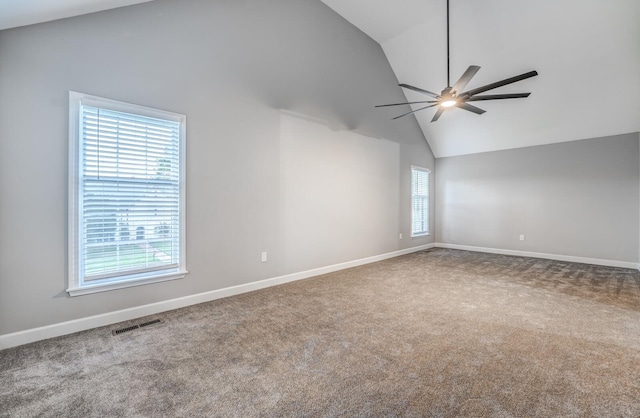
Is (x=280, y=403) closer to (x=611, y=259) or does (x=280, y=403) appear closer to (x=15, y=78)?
(x=15, y=78)

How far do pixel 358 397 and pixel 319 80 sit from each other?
4.22 m

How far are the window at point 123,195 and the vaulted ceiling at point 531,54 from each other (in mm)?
3571

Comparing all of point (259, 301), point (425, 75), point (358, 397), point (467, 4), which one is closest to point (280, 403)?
point (358, 397)

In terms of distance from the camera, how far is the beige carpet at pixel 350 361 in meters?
1.57

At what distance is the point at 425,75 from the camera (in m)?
5.52

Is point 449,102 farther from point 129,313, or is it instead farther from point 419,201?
point 129,313

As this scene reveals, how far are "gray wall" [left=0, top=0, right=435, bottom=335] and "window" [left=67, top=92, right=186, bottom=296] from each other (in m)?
0.10

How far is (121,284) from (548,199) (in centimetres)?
764

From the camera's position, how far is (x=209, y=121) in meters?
3.23

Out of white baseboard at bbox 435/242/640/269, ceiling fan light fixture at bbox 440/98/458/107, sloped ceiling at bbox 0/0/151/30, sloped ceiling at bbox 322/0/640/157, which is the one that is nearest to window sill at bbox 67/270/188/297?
sloped ceiling at bbox 0/0/151/30

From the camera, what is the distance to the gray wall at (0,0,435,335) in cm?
224

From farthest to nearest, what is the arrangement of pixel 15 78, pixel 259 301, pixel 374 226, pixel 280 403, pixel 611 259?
pixel 374 226, pixel 611 259, pixel 259 301, pixel 15 78, pixel 280 403

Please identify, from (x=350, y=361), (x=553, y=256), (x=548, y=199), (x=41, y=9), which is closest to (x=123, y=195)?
(x=41, y=9)

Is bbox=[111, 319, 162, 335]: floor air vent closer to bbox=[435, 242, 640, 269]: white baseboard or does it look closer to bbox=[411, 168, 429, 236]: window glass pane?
bbox=[411, 168, 429, 236]: window glass pane
